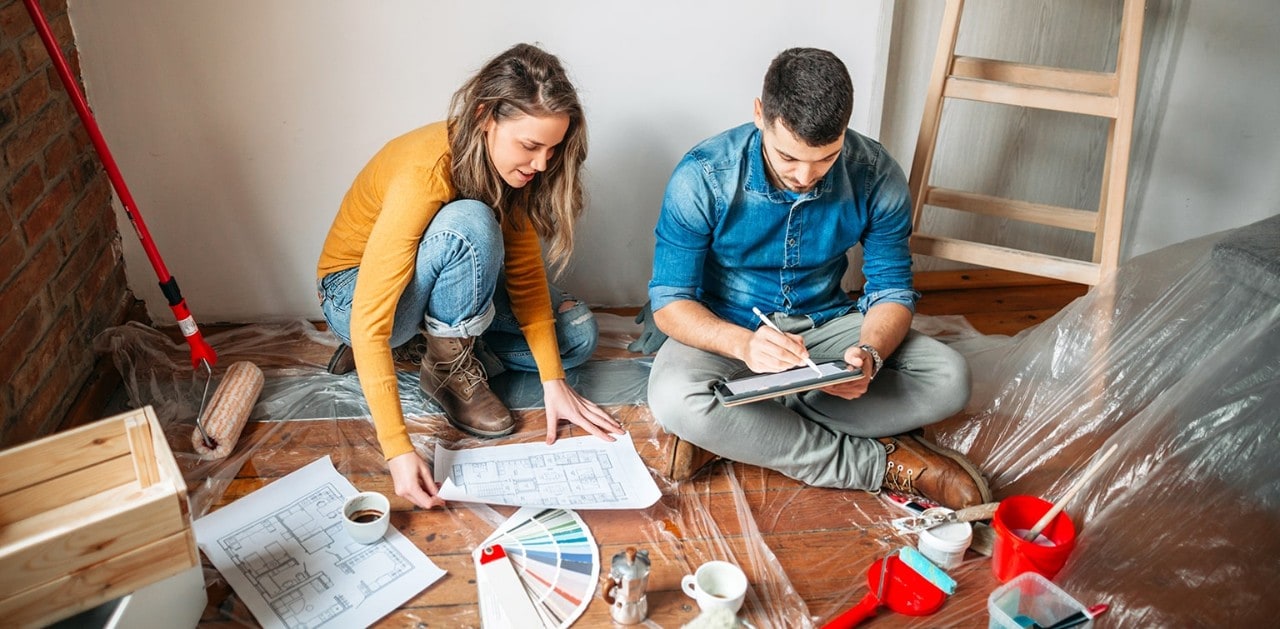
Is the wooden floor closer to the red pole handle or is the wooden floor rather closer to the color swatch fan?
the color swatch fan

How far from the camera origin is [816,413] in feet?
5.74

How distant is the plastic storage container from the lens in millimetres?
1346

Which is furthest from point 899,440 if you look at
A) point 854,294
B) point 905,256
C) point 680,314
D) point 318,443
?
point 318,443

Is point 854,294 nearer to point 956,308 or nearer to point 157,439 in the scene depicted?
point 956,308

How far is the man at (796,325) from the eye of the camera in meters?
1.63

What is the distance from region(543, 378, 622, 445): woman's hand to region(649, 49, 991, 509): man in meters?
0.15

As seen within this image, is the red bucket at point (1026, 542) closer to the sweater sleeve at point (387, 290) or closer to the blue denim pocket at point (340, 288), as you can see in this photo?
the sweater sleeve at point (387, 290)

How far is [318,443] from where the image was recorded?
70.2 inches

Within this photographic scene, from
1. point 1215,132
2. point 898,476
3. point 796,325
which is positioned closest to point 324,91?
point 796,325

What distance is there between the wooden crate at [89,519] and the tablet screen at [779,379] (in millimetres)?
824

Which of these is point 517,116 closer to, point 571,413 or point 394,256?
point 394,256

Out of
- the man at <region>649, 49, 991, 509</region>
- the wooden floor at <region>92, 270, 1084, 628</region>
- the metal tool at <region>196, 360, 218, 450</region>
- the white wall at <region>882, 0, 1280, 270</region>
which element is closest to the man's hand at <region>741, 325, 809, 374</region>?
the man at <region>649, 49, 991, 509</region>

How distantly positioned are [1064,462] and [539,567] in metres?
0.94

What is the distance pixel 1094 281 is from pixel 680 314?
32.4 inches
